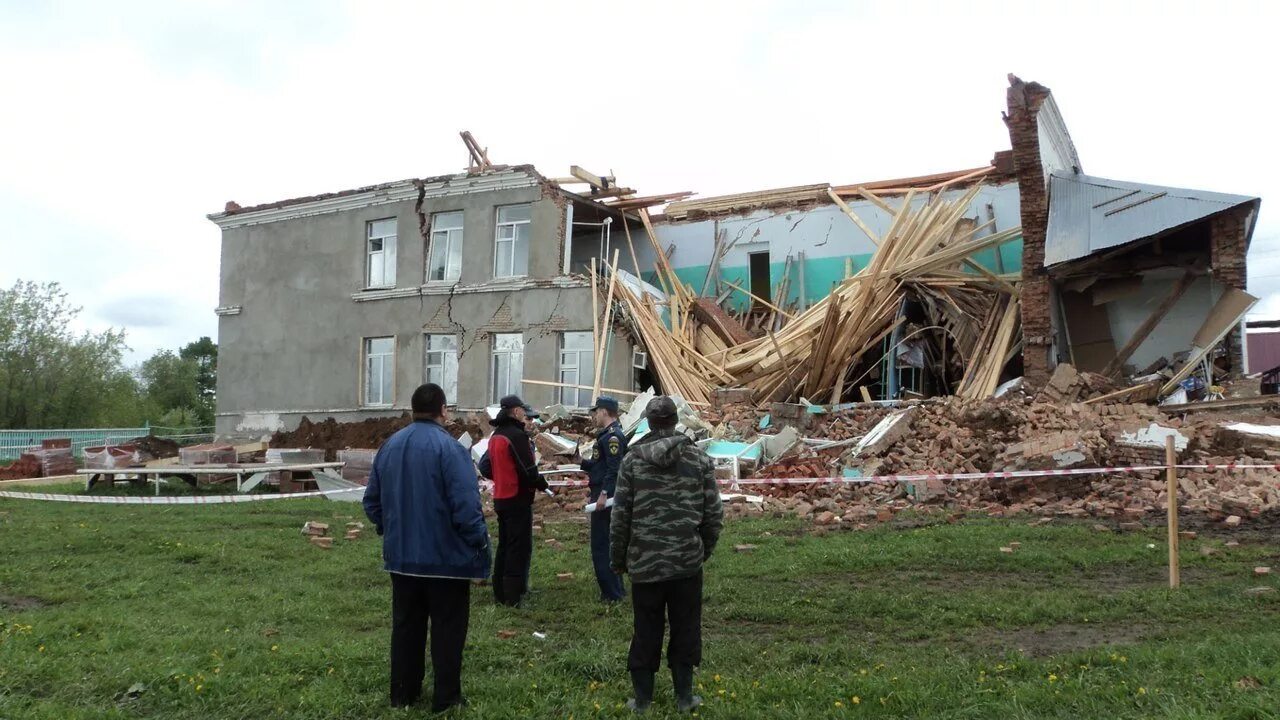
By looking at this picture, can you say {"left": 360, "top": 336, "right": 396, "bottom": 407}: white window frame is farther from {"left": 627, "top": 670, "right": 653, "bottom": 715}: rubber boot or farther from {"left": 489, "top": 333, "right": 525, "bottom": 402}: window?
{"left": 627, "top": 670, "right": 653, "bottom": 715}: rubber boot

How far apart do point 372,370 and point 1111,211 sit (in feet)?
57.7

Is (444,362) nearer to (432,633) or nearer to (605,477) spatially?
(605,477)

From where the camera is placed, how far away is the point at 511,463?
782 cm

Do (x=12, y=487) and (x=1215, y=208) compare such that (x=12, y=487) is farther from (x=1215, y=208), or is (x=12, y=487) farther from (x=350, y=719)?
(x=1215, y=208)

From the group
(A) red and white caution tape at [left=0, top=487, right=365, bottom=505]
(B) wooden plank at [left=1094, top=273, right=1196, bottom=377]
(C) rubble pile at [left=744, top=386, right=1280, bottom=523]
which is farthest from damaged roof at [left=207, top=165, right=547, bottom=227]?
(B) wooden plank at [left=1094, top=273, right=1196, bottom=377]

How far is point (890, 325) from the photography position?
1938 centimetres

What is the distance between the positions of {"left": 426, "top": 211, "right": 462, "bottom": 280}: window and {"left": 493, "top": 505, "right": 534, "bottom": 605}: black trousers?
54.7 ft

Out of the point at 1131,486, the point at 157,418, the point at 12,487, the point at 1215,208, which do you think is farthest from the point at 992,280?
the point at 157,418

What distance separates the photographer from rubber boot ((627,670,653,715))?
5.16m

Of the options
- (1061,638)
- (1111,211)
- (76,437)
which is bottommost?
(1061,638)

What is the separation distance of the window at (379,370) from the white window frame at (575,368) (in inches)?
194

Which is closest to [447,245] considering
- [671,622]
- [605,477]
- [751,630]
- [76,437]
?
[605,477]

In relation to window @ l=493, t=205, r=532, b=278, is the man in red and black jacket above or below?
below

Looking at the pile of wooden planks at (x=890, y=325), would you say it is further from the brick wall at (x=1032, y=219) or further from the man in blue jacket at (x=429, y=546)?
the man in blue jacket at (x=429, y=546)
